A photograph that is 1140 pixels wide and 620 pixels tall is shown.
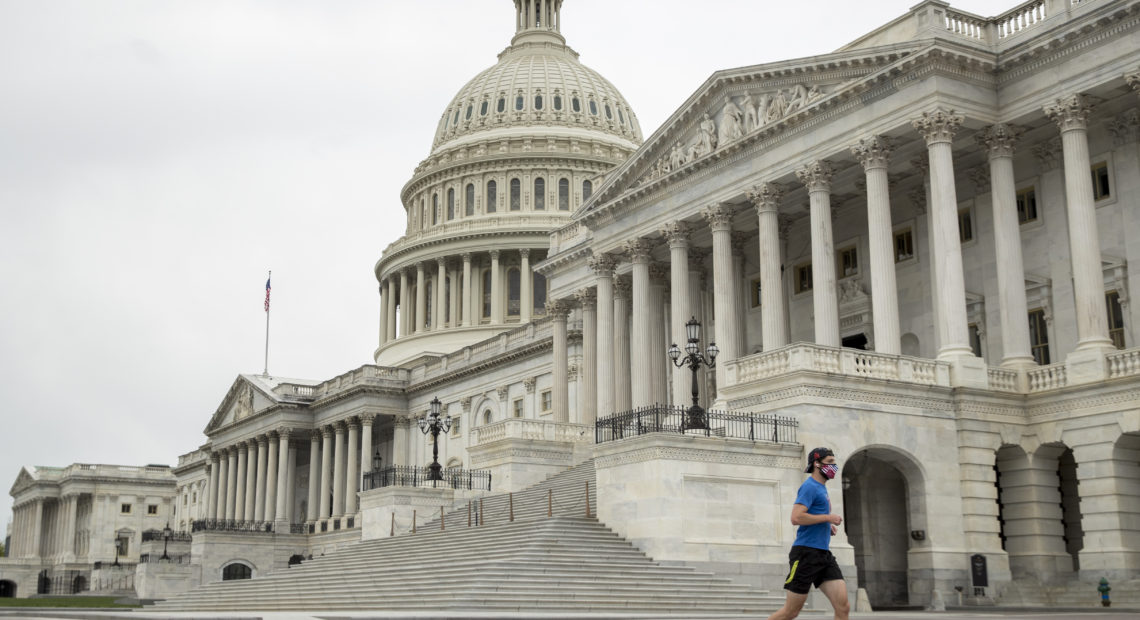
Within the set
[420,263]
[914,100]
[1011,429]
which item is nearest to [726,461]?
[1011,429]

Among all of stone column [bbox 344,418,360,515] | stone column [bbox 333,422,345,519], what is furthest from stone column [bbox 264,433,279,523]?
stone column [bbox 344,418,360,515]

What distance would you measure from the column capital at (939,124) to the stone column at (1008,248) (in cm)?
158

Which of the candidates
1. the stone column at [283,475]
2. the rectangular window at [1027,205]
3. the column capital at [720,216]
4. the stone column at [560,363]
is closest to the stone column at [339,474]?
the stone column at [283,475]

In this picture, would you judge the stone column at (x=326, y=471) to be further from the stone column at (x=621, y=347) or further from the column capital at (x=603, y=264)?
the column capital at (x=603, y=264)

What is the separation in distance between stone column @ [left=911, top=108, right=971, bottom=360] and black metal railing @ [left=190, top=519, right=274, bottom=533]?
62524 millimetres

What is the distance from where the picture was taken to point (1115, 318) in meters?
41.4

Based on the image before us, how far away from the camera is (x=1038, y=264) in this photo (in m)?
43.8

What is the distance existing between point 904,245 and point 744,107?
314 inches

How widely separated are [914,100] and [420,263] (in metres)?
79.7

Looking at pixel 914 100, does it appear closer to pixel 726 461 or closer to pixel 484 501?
pixel 726 461

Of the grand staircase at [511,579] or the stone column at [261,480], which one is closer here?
the grand staircase at [511,579]

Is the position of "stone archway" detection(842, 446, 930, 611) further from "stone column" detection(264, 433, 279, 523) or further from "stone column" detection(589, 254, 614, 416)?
"stone column" detection(264, 433, 279, 523)

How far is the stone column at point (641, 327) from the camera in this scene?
55.2 metres

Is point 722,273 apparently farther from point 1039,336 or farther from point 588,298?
point 588,298
